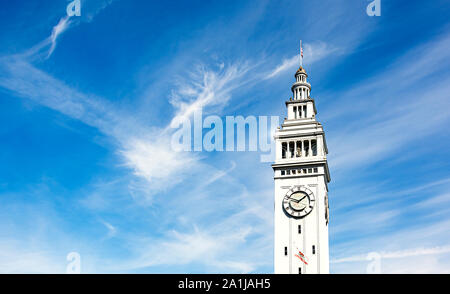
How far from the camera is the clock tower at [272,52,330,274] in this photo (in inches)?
3430

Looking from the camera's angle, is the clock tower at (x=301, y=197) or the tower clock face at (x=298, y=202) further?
the tower clock face at (x=298, y=202)

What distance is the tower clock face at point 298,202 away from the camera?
8988 centimetres

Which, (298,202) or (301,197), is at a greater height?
(301,197)

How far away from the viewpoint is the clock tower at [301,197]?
8712 cm

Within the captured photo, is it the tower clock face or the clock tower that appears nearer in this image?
the clock tower

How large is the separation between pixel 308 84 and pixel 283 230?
1313 inches

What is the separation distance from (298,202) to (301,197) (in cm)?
108

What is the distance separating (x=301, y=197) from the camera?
91000mm

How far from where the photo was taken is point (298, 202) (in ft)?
298
